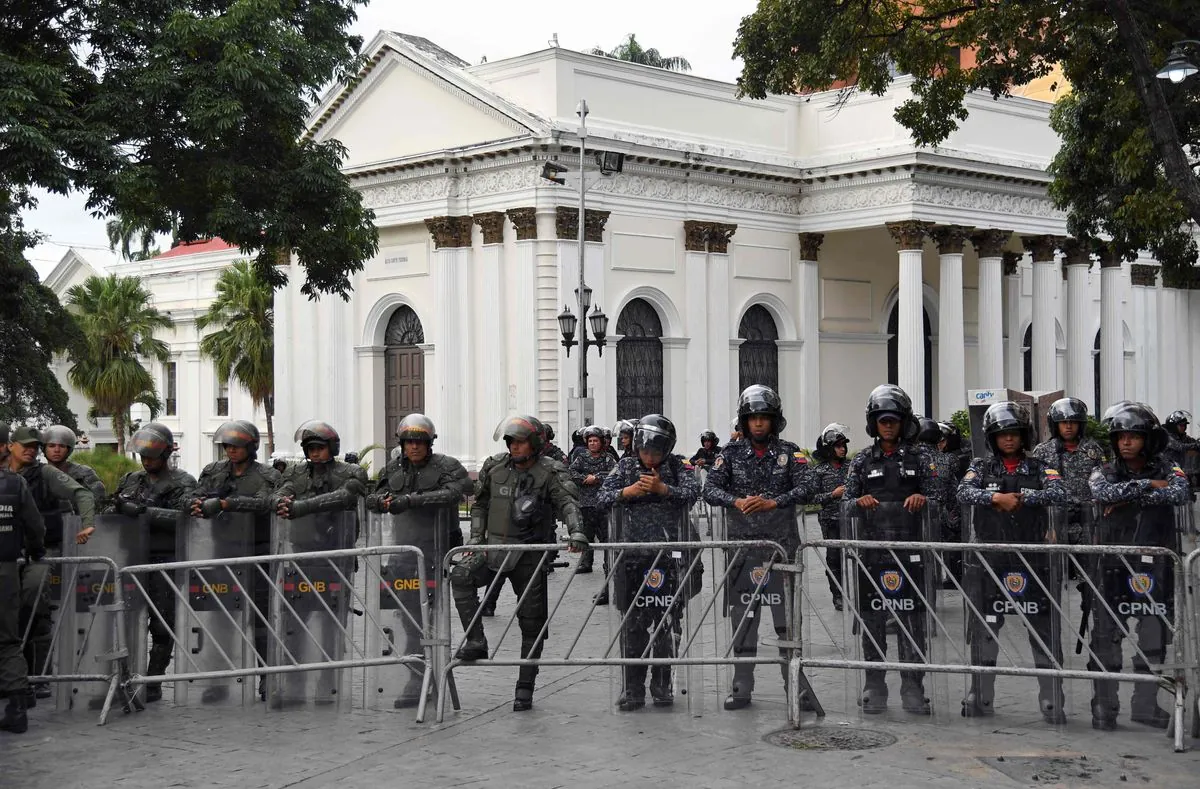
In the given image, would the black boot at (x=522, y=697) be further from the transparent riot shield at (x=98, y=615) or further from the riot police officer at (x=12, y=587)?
the riot police officer at (x=12, y=587)

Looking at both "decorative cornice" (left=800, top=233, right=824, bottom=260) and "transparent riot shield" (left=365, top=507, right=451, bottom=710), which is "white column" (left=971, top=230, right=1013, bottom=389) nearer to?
"decorative cornice" (left=800, top=233, right=824, bottom=260)

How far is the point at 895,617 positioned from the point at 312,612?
357 cm

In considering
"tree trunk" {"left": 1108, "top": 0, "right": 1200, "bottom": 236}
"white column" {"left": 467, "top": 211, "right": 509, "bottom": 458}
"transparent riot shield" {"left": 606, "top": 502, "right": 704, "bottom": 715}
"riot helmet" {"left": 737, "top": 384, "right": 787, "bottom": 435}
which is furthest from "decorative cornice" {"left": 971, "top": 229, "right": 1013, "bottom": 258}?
"transparent riot shield" {"left": 606, "top": 502, "right": 704, "bottom": 715}

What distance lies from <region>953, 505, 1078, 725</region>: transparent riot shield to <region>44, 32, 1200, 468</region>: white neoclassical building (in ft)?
83.2

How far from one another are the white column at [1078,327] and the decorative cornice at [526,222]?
1609cm

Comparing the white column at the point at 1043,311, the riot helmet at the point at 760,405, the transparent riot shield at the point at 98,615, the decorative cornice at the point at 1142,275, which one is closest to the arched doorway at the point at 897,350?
the white column at the point at 1043,311

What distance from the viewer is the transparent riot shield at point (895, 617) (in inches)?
357

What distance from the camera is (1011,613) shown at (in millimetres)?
8969

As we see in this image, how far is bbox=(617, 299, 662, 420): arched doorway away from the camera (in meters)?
36.4

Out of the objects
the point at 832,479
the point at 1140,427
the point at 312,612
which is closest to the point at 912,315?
the point at 832,479

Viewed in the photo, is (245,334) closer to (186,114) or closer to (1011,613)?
(186,114)

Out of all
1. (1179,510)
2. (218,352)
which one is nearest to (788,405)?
(218,352)

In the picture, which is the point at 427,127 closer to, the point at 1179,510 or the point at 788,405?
the point at 788,405

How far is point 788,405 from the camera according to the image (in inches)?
1566
